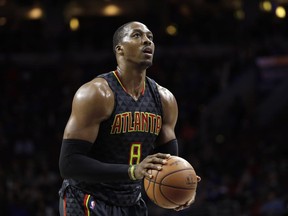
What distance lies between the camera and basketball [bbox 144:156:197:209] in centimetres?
495

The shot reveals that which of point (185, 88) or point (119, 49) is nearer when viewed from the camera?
point (119, 49)

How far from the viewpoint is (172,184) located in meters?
4.98

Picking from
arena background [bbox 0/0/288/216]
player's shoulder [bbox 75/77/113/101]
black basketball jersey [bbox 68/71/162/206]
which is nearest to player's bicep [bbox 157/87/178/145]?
black basketball jersey [bbox 68/71/162/206]

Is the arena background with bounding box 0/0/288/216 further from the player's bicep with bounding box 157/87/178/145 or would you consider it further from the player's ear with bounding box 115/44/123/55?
the player's ear with bounding box 115/44/123/55

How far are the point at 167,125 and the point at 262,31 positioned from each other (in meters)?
15.7

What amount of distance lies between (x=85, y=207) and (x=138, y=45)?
4.22 feet

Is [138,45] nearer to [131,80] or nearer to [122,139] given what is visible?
[131,80]

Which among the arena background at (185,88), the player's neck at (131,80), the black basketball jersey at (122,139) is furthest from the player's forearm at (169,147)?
the arena background at (185,88)

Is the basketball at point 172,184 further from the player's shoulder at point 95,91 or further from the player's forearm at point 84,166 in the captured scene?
the player's shoulder at point 95,91

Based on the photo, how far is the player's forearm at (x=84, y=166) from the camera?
509cm

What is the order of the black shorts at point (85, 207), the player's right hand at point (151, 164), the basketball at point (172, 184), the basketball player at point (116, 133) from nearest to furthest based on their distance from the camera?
the player's right hand at point (151, 164), the basketball at point (172, 184), the basketball player at point (116, 133), the black shorts at point (85, 207)

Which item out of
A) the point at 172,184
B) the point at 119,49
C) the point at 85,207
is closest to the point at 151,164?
the point at 172,184

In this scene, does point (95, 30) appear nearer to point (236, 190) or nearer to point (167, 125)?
point (236, 190)

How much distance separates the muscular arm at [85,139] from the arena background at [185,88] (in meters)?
7.43
